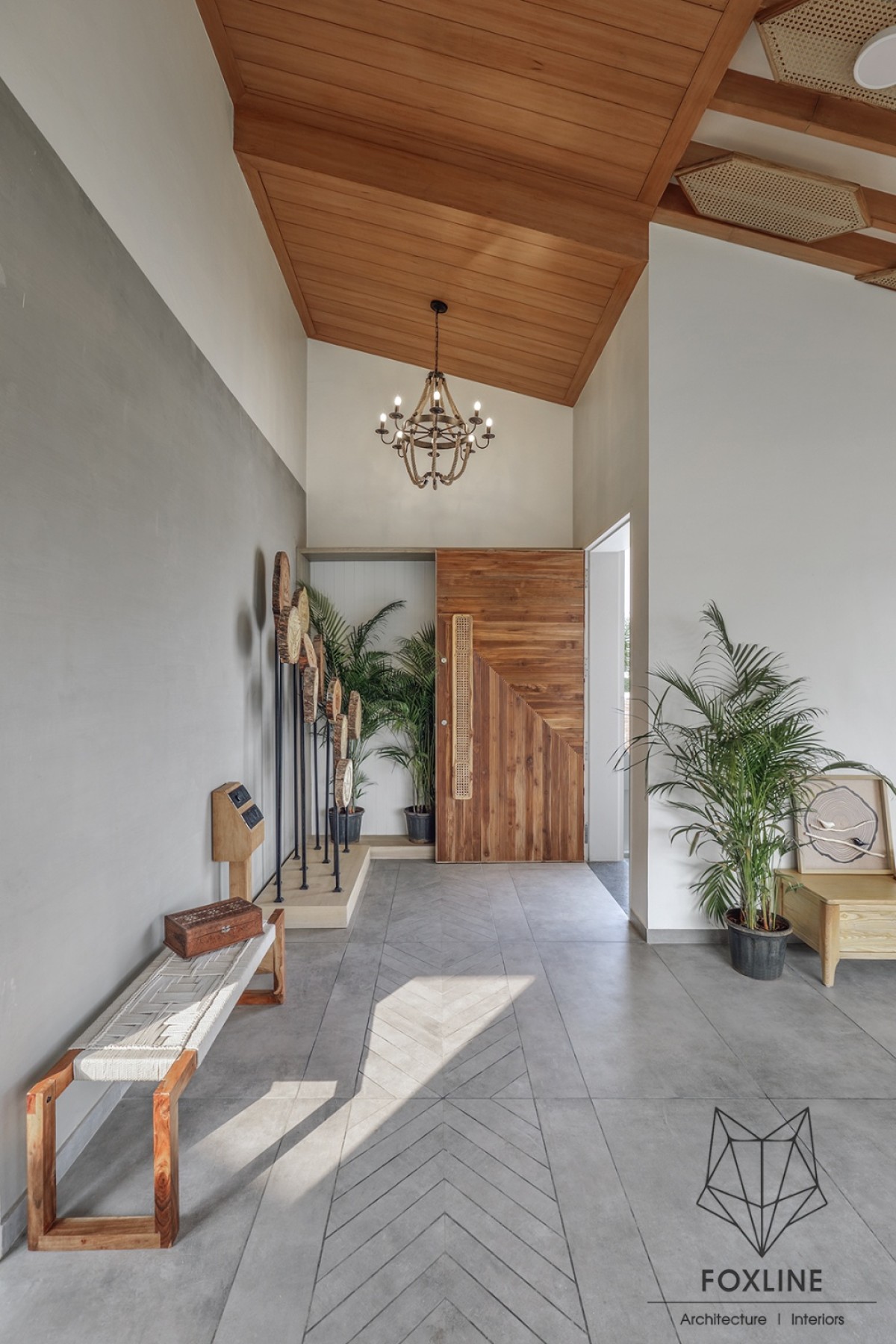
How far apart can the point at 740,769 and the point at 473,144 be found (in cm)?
324

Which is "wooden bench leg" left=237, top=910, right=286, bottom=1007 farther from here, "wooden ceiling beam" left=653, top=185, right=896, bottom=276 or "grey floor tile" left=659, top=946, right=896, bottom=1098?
"wooden ceiling beam" left=653, top=185, right=896, bottom=276

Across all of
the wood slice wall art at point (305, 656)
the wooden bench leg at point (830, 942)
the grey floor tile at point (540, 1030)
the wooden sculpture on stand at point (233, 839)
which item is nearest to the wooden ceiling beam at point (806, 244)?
the wood slice wall art at point (305, 656)

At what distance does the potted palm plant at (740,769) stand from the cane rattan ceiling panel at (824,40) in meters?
2.07

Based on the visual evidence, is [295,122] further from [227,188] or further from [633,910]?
[633,910]

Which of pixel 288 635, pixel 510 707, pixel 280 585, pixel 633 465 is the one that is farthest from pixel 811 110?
pixel 510 707

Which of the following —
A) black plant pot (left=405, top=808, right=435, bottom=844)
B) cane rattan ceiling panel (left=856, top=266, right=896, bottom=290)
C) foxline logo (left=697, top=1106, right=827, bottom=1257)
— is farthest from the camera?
black plant pot (left=405, top=808, right=435, bottom=844)

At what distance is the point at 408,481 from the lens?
233 inches

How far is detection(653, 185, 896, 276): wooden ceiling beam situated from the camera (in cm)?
358

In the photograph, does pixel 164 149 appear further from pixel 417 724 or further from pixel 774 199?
pixel 417 724

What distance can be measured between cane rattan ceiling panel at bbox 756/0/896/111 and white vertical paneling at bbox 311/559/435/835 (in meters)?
3.80

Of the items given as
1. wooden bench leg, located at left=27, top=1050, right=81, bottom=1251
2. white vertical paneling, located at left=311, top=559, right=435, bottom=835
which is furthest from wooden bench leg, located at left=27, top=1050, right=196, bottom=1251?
white vertical paneling, located at left=311, top=559, right=435, bottom=835

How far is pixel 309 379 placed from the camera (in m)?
5.93

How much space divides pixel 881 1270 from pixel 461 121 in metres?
4.39

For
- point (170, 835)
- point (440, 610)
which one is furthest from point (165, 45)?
point (440, 610)
